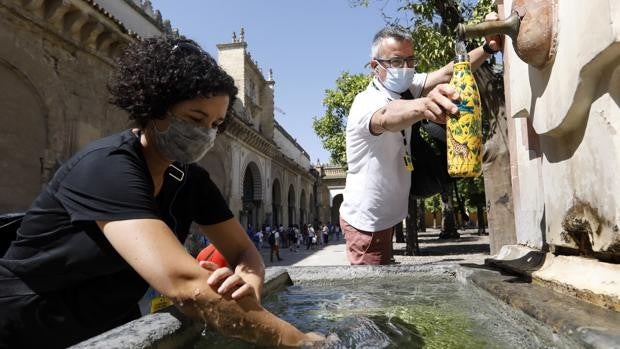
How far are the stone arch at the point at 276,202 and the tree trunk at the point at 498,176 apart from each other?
25.1 metres

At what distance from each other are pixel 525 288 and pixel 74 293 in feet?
5.42

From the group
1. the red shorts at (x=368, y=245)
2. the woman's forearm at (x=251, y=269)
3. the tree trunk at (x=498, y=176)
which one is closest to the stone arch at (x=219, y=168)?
the tree trunk at (x=498, y=176)

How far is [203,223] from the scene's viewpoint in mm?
2066

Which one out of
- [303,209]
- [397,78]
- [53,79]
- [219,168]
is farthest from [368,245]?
[303,209]

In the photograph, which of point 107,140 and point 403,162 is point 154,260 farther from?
point 403,162

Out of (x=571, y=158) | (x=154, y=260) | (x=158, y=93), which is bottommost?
(x=154, y=260)

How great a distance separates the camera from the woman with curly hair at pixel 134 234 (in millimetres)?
1364

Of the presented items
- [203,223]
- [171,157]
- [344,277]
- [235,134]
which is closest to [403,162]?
[344,277]

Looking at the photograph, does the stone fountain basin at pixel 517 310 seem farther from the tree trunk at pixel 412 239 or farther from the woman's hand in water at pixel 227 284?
the tree trunk at pixel 412 239

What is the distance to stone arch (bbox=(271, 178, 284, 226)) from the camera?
101ft

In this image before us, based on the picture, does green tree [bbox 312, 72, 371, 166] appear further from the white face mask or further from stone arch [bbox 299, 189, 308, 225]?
Result: the white face mask

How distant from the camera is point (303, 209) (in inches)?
1524

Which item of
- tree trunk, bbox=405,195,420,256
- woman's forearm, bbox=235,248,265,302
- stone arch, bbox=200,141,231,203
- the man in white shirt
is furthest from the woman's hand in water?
stone arch, bbox=200,141,231,203

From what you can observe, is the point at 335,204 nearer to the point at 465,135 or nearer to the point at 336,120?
the point at 336,120
